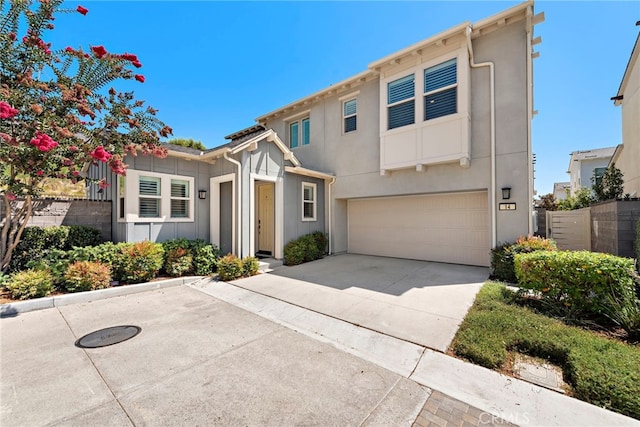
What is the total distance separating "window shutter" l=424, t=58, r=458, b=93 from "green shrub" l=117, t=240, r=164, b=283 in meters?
9.06

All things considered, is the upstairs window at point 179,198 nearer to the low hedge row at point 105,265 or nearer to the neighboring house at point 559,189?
the low hedge row at point 105,265

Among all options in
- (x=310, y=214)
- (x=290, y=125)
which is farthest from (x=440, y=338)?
(x=290, y=125)

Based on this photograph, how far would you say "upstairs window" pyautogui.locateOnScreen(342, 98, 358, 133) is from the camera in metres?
10.2

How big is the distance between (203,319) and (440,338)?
12.4 ft

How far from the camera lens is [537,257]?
14.8 ft

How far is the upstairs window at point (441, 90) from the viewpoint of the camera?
750 cm

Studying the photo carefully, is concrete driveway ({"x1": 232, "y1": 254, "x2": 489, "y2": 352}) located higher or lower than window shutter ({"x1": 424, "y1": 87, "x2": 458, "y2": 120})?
lower

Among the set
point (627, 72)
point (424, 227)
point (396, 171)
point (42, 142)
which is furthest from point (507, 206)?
point (42, 142)

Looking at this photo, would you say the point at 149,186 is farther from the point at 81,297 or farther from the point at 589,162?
the point at 589,162

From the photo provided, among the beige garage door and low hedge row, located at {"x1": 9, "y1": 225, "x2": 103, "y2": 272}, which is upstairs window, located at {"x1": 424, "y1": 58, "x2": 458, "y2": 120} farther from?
low hedge row, located at {"x1": 9, "y1": 225, "x2": 103, "y2": 272}

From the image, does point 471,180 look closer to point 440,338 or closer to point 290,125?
point 440,338

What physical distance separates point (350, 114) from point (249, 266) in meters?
7.10

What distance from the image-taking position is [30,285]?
484 centimetres

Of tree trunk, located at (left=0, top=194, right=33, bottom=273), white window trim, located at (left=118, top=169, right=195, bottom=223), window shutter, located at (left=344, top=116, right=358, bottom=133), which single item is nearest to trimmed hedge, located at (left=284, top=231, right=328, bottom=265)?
white window trim, located at (left=118, top=169, right=195, bottom=223)
